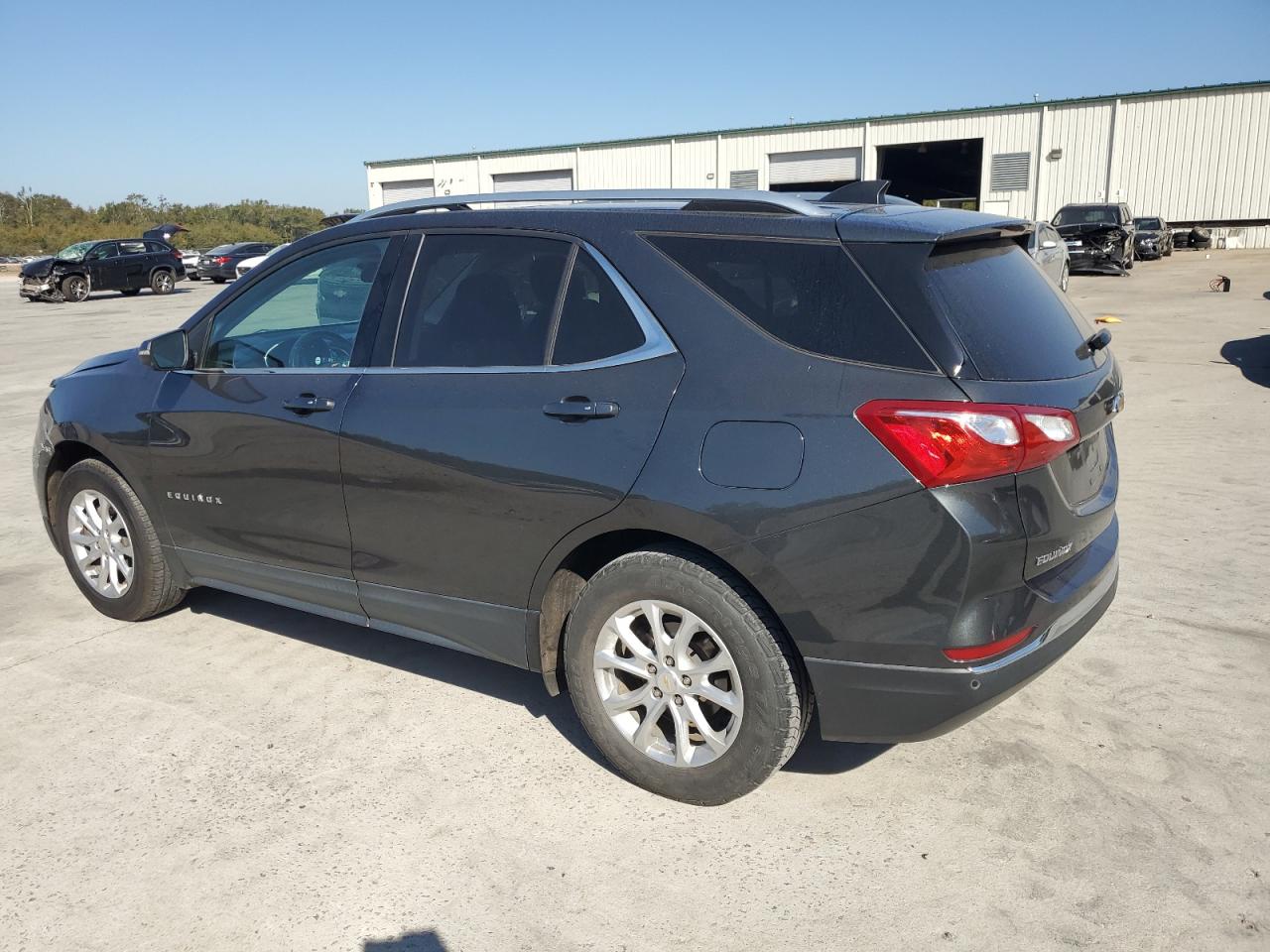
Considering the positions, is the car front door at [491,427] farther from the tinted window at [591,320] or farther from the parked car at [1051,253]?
the parked car at [1051,253]

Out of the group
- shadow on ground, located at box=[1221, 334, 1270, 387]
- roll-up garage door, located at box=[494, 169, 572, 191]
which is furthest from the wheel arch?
roll-up garage door, located at box=[494, 169, 572, 191]

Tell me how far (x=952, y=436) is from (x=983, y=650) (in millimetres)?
599

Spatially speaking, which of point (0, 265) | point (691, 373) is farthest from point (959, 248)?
point (0, 265)

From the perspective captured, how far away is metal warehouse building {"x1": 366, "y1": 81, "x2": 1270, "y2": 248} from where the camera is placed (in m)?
37.5

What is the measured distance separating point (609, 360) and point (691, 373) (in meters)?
0.32

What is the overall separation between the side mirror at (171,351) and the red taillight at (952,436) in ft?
9.97

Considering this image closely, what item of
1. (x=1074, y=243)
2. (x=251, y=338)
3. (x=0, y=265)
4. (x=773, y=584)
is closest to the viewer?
(x=773, y=584)

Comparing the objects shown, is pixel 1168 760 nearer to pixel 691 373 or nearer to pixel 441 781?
pixel 691 373

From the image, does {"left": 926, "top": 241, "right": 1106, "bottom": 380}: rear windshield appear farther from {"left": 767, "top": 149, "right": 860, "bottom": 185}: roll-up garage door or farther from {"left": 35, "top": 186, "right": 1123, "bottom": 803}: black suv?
{"left": 767, "top": 149, "right": 860, "bottom": 185}: roll-up garage door

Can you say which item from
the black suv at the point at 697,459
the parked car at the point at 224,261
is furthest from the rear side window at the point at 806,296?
the parked car at the point at 224,261

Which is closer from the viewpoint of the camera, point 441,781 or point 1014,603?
point 1014,603

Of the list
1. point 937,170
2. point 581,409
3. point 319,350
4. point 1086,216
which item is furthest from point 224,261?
point 581,409

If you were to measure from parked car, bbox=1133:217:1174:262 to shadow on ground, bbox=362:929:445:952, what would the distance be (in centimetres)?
3487

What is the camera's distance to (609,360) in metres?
3.36
